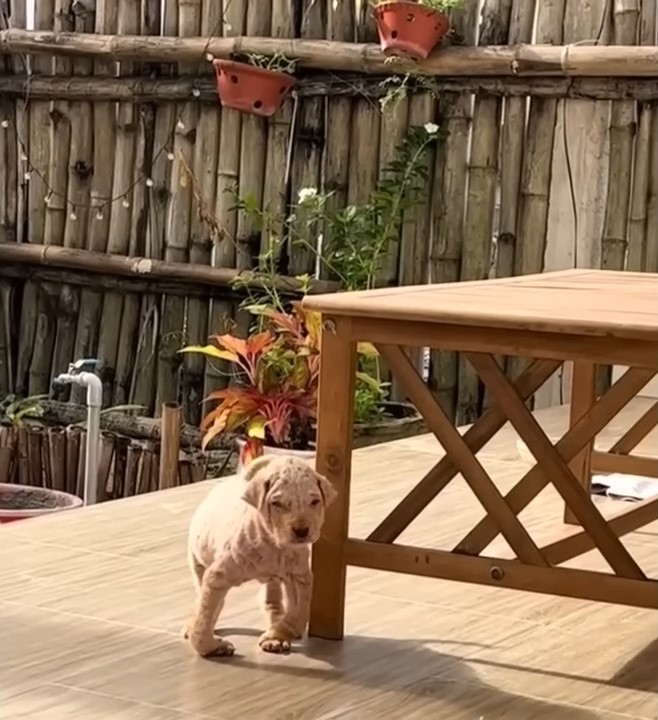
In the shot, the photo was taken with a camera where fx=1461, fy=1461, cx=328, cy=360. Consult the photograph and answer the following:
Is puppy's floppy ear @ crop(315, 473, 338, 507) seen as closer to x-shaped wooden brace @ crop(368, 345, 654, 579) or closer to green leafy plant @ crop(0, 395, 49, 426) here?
x-shaped wooden brace @ crop(368, 345, 654, 579)

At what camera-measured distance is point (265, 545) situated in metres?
2.19

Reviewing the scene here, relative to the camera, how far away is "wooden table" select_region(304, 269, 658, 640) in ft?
7.16

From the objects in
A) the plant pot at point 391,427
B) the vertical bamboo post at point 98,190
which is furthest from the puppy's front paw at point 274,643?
the vertical bamboo post at point 98,190

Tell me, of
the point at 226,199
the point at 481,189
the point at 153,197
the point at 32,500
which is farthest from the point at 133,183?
the point at 32,500

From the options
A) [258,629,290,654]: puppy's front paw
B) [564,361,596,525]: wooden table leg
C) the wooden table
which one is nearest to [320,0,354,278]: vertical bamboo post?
[564,361,596,525]: wooden table leg

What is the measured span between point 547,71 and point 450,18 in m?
0.40

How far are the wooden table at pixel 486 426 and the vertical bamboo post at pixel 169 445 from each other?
94.9 inches

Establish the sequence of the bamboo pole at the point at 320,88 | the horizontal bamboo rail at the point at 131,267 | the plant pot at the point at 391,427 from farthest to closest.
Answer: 1. the horizontal bamboo rail at the point at 131,267
2. the bamboo pole at the point at 320,88
3. the plant pot at the point at 391,427

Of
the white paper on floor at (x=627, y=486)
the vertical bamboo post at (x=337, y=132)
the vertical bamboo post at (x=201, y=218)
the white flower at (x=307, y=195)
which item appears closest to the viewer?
the white paper on floor at (x=627, y=486)

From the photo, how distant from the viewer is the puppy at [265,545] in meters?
2.13

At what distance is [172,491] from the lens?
12.1 feet

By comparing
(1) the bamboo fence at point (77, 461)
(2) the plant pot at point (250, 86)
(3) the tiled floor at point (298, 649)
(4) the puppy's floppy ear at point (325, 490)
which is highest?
(2) the plant pot at point (250, 86)

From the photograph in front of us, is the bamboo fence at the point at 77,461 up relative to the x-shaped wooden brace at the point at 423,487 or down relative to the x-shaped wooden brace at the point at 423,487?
down

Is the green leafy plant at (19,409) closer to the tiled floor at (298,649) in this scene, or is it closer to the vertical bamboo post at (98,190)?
the vertical bamboo post at (98,190)
